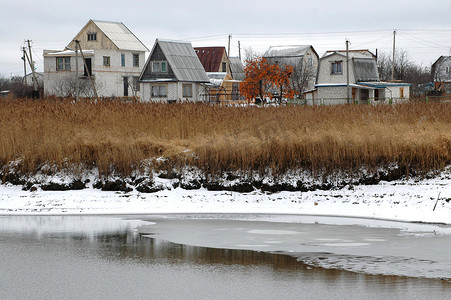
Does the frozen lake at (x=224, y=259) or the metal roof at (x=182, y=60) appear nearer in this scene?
the frozen lake at (x=224, y=259)

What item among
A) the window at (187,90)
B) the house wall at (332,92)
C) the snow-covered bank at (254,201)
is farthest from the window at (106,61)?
the snow-covered bank at (254,201)

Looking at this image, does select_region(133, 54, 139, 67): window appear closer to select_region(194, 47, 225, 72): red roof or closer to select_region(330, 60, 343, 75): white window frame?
select_region(194, 47, 225, 72): red roof

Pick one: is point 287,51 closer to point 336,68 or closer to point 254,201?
point 336,68

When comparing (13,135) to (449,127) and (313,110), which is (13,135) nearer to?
(313,110)

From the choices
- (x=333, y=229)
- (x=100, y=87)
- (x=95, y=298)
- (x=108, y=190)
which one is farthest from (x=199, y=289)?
(x=100, y=87)

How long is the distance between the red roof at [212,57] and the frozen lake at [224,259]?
73262mm

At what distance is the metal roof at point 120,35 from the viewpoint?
80.3 m

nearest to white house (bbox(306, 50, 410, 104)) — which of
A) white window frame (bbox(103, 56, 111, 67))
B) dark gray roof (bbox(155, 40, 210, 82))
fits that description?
dark gray roof (bbox(155, 40, 210, 82))

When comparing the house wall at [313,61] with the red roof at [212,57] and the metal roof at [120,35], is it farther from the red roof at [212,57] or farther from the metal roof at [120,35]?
the metal roof at [120,35]

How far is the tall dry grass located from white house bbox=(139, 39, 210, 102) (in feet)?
152

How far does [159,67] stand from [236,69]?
99.9 ft

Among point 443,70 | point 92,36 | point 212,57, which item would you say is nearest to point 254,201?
point 92,36

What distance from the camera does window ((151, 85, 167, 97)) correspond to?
6862cm

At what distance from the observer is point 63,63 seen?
77.6 meters
